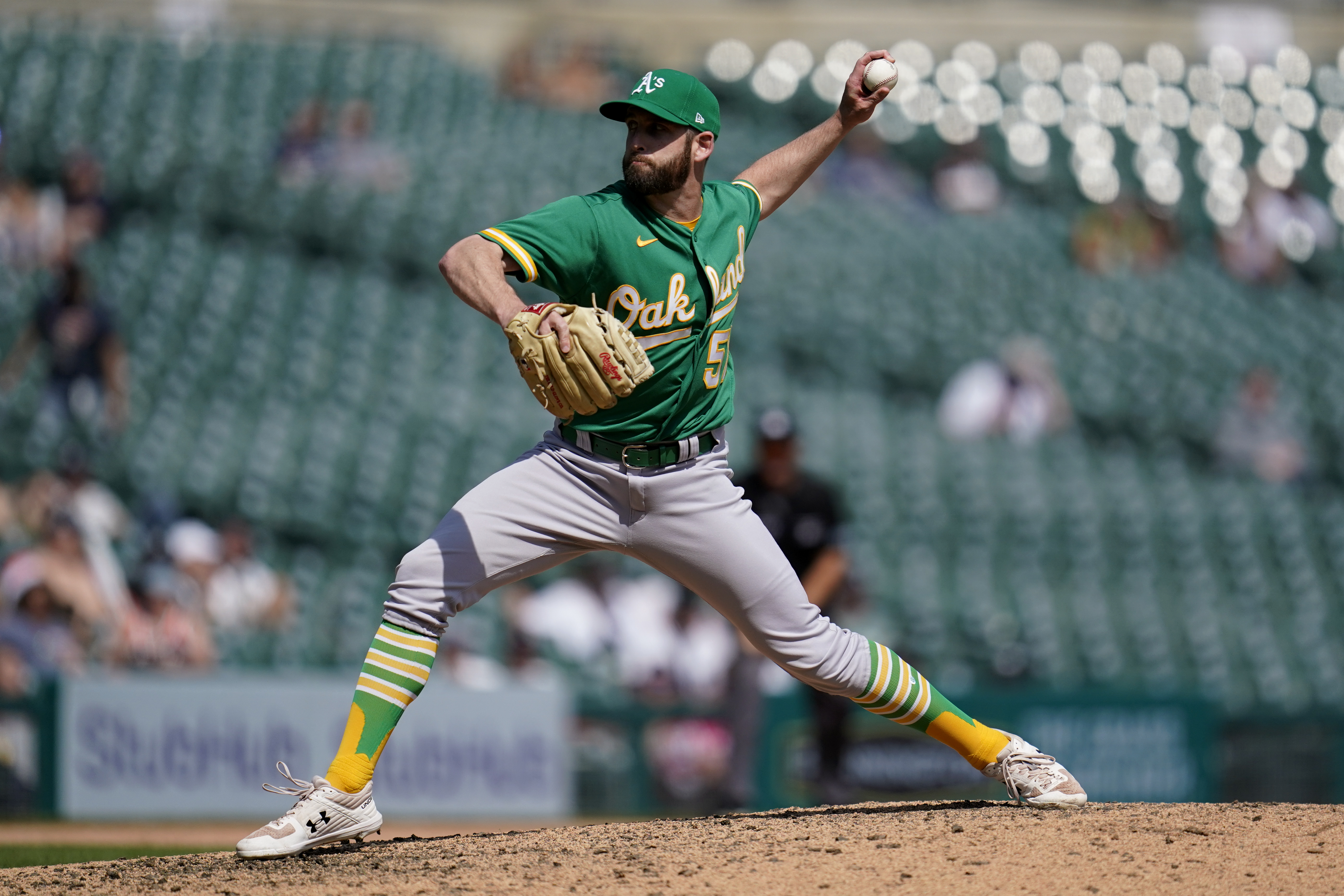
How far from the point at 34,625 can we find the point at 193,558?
924mm

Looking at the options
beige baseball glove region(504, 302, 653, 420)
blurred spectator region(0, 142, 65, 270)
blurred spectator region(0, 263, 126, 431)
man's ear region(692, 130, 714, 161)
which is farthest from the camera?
blurred spectator region(0, 142, 65, 270)

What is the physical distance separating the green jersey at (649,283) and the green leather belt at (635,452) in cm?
1

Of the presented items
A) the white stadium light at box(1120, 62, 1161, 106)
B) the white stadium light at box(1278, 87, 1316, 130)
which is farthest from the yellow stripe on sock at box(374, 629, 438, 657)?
the white stadium light at box(1278, 87, 1316, 130)

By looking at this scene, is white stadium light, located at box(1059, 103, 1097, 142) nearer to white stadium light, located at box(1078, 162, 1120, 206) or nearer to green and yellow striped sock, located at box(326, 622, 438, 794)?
white stadium light, located at box(1078, 162, 1120, 206)

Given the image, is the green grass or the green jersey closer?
the green jersey

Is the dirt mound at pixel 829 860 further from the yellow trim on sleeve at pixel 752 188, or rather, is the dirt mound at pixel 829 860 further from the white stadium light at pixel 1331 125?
the white stadium light at pixel 1331 125

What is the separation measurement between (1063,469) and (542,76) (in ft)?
24.0

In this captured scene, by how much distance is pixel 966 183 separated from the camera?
14242 mm

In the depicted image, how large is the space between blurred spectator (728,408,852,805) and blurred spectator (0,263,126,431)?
5085 millimetres

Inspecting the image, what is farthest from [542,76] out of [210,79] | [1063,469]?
[1063,469]

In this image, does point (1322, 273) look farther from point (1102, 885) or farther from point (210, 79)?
point (1102, 885)

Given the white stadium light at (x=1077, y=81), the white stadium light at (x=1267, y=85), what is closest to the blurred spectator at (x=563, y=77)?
the white stadium light at (x=1077, y=81)

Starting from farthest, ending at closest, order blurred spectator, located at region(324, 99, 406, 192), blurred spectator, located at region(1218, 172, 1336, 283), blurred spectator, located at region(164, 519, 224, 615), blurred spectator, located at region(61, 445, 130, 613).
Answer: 1. blurred spectator, located at region(1218, 172, 1336, 283)
2. blurred spectator, located at region(324, 99, 406, 192)
3. blurred spectator, located at region(164, 519, 224, 615)
4. blurred spectator, located at region(61, 445, 130, 613)

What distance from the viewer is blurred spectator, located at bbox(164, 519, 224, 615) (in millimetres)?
7727
